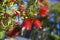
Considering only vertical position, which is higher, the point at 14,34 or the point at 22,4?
the point at 22,4

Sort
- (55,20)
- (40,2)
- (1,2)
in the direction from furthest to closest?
(55,20) < (40,2) < (1,2)

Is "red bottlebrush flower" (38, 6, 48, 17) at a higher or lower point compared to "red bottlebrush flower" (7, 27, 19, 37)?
higher

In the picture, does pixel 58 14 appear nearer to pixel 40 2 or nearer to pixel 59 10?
pixel 59 10

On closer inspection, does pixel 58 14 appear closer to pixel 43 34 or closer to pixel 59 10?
pixel 59 10

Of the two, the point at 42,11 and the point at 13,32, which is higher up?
the point at 42,11

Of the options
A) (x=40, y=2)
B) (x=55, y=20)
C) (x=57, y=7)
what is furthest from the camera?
(x=55, y=20)

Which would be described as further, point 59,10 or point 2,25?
point 59,10

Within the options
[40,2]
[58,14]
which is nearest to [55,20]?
[58,14]

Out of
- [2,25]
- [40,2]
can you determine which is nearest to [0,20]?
[2,25]

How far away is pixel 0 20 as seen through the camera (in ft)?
4.46

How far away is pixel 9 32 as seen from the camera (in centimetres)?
140

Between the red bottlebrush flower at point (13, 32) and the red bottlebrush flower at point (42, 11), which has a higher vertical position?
the red bottlebrush flower at point (42, 11)

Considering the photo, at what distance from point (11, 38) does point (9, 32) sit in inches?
1.5

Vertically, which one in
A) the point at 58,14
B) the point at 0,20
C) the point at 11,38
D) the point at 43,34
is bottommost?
the point at 43,34
